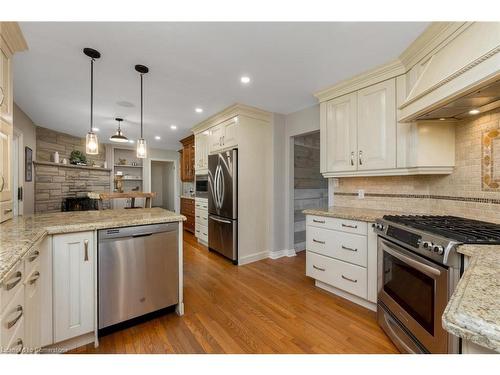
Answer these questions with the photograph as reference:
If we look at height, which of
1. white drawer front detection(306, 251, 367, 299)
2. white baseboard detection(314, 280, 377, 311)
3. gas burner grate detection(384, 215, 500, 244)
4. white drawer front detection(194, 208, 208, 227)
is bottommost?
white baseboard detection(314, 280, 377, 311)

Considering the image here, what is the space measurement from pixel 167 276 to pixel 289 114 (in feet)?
9.81

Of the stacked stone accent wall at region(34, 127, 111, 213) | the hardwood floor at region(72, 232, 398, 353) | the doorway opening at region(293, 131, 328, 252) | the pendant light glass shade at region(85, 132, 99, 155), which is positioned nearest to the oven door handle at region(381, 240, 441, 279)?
the hardwood floor at region(72, 232, 398, 353)

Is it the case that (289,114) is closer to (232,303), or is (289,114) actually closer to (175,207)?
(232,303)

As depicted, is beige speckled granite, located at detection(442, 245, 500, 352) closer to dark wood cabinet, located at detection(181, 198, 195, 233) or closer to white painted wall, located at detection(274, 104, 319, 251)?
white painted wall, located at detection(274, 104, 319, 251)

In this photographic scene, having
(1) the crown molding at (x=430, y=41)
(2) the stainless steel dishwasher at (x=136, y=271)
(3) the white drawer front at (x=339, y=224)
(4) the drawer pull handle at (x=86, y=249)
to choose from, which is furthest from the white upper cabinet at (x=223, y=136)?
(4) the drawer pull handle at (x=86, y=249)

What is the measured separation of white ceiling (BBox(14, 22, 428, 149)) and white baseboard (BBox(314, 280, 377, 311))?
2292 millimetres

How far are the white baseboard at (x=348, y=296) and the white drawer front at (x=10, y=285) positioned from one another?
8.21 ft

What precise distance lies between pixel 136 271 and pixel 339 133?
249cm

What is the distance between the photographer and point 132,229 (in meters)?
1.75

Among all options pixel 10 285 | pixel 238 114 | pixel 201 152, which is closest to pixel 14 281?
pixel 10 285

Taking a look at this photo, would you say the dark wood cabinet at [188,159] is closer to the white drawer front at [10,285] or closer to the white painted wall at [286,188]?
the white painted wall at [286,188]

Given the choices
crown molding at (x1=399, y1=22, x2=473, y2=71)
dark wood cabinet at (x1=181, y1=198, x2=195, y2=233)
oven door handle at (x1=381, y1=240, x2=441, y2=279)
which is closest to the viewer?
oven door handle at (x1=381, y1=240, x2=441, y2=279)

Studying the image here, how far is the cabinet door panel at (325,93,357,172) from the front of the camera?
7.93ft

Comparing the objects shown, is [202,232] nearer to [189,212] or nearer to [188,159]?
[189,212]
